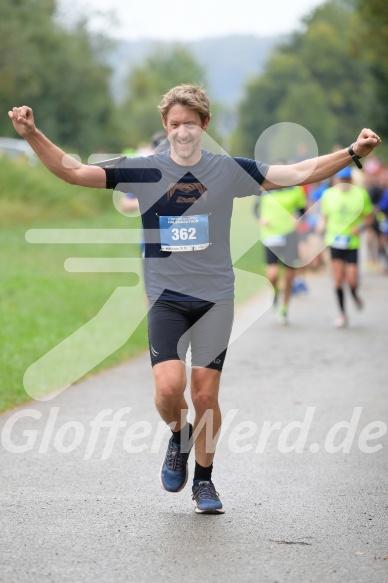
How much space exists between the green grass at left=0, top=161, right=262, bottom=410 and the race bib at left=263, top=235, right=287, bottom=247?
28cm

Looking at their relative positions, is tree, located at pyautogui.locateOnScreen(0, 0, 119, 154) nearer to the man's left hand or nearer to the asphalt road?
the asphalt road

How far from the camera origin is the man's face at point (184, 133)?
5.89 meters

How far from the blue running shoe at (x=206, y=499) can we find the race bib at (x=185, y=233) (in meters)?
1.24

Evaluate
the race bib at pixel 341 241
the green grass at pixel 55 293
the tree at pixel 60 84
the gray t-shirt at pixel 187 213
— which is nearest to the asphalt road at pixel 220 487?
the green grass at pixel 55 293

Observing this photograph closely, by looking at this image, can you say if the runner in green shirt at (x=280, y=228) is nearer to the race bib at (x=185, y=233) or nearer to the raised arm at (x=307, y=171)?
the raised arm at (x=307, y=171)

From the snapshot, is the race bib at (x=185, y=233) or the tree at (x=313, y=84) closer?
the race bib at (x=185, y=233)

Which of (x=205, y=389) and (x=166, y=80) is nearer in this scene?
(x=205, y=389)

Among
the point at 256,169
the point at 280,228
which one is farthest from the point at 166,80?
the point at 256,169

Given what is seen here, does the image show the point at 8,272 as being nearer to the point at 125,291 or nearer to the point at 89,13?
the point at 125,291

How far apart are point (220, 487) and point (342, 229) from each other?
908cm

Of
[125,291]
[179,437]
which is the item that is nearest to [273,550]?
[179,437]

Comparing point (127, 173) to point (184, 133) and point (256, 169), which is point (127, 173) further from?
point (256, 169)

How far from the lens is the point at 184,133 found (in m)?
5.89

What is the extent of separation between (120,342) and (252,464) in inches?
242
